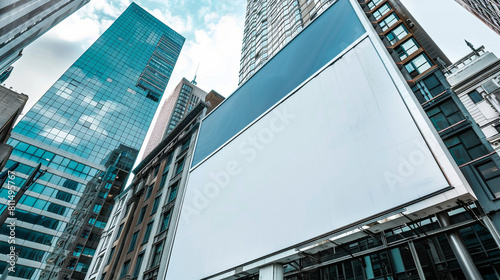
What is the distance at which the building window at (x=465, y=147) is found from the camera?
16.7 metres

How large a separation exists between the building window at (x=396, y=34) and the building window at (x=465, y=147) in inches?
466

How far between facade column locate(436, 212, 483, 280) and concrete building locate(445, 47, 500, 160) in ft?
48.0

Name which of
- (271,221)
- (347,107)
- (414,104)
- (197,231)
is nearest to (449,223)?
(414,104)

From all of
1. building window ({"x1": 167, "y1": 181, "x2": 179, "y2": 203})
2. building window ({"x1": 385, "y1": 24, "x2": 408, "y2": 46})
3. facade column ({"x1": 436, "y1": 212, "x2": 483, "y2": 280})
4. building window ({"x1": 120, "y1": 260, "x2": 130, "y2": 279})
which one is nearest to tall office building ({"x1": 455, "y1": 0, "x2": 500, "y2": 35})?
building window ({"x1": 385, "y1": 24, "x2": 408, "y2": 46})

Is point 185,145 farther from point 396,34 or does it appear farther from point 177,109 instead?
point 177,109

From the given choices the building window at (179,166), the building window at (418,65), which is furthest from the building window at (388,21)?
the building window at (179,166)

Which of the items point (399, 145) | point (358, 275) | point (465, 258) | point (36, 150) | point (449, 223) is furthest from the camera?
point (36, 150)

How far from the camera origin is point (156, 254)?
2347 cm

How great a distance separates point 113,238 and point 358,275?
30.3 meters

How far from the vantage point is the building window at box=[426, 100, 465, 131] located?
62.0ft

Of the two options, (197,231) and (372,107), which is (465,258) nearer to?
(372,107)

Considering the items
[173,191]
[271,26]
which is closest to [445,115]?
[173,191]

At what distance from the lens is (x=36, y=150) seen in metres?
60.6

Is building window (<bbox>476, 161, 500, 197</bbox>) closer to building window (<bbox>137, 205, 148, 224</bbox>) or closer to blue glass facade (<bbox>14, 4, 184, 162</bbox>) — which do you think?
building window (<bbox>137, 205, 148, 224</bbox>)
